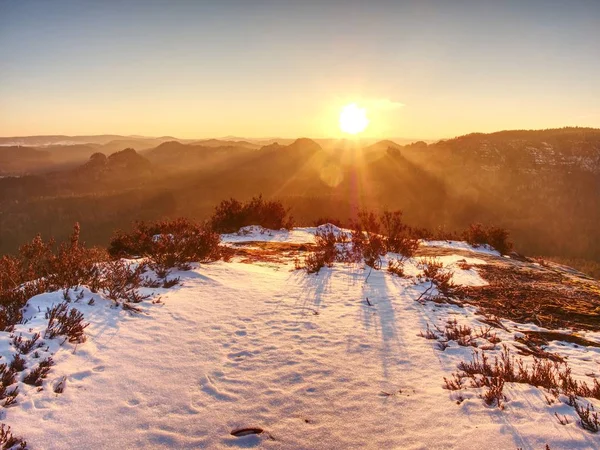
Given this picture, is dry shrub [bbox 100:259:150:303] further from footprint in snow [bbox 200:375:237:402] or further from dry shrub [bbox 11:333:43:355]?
footprint in snow [bbox 200:375:237:402]

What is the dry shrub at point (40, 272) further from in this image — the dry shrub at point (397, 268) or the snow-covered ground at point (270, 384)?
the dry shrub at point (397, 268)

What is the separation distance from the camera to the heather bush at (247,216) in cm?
1414

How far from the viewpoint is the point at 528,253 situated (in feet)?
122

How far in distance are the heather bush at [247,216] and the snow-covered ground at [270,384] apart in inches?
338

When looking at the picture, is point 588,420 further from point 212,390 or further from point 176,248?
point 176,248

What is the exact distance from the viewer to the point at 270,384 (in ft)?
10.9

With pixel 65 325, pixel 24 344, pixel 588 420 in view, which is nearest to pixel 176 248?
pixel 65 325

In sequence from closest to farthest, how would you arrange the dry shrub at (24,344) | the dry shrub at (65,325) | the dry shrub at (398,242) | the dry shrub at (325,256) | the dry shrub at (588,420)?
the dry shrub at (588,420) < the dry shrub at (24,344) < the dry shrub at (65,325) < the dry shrub at (325,256) < the dry shrub at (398,242)

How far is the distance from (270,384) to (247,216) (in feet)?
38.3

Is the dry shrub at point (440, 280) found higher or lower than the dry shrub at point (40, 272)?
lower

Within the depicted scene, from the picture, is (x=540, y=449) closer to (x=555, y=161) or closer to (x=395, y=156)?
(x=395, y=156)

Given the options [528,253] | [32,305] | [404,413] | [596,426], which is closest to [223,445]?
[404,413]

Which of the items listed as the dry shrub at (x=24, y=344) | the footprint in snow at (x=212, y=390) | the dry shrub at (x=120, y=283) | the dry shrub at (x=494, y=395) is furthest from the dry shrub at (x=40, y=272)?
the dry shrub at (x=494, y=395)

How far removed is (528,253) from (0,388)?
148 feet
